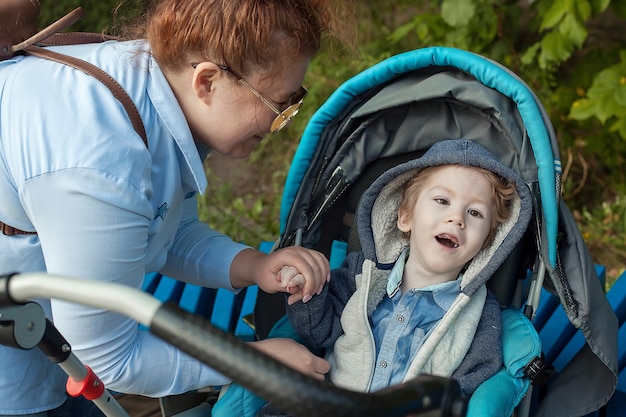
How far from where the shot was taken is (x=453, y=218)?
230 centimetres

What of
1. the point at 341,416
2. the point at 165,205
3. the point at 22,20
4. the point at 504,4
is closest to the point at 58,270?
the point at 165,205

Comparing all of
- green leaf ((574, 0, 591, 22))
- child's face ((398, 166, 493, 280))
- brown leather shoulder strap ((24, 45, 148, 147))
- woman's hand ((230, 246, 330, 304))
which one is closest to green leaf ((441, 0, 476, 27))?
green leaf ((574, 0, 591, 22))

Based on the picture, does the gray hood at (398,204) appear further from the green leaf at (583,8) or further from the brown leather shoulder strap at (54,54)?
the green leaf at (583,8)

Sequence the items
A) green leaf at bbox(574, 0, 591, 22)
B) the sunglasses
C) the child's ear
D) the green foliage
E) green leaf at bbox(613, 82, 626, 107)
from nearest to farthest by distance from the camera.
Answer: the sunglasses
the child's ear
green leaf at bbox(574, 0, 591, 22)
green leaf at bbox(613, 82, 626, 107)
the green foliage

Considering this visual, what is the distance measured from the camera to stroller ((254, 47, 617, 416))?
2.21m

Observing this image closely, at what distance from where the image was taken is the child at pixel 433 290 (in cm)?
227

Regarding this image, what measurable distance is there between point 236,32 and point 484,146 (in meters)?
1.06

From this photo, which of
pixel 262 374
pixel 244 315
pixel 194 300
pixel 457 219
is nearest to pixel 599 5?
pixel 457 219

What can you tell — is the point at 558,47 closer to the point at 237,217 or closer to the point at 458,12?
the point at 458,12

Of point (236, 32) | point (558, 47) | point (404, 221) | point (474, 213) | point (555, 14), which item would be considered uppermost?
point (555, 14)

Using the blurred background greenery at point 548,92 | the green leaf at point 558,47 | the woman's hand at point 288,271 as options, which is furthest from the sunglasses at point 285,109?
the green leaf at point 558,47

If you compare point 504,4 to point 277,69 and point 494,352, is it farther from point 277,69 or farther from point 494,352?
point 277,69

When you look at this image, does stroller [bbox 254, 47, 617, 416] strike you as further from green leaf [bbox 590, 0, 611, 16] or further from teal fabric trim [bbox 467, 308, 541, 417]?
green leaf [bbox 590, 0, 611, 16]

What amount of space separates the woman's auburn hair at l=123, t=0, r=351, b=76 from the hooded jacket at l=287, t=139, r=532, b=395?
0.78m
